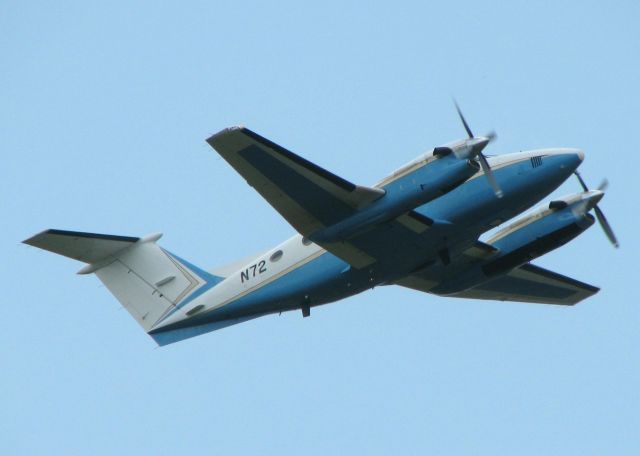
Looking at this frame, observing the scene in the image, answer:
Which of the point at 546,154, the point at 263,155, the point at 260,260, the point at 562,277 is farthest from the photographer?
the point at 562,277

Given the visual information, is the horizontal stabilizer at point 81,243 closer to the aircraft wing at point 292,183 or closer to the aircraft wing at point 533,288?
the aircraft wing at point 292,183

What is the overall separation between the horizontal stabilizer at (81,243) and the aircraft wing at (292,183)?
5543mm

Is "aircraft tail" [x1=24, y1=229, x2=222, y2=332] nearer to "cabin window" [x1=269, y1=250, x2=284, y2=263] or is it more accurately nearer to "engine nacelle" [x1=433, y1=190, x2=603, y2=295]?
"cabin window" [x1=269, y1=250, x2=284, y2=263]

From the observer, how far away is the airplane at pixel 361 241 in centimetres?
2172

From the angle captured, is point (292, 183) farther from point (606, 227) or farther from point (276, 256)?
point (606, 227)

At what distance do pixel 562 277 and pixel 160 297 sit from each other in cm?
1095

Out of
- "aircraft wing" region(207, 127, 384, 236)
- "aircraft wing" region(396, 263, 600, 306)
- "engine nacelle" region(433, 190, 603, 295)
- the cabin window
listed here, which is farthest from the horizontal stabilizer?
"aircraft wing" region(396, 263, 600, 306)

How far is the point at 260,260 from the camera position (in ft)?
81.8

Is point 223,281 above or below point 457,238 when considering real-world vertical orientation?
above

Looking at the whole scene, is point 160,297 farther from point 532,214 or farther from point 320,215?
point 532,214

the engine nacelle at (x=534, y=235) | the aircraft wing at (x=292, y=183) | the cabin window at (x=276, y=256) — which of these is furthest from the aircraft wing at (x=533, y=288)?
the aircraft wing at (x=292, y=183)

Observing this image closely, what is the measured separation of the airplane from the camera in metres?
21.7

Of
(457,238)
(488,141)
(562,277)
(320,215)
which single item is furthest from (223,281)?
(562,277)

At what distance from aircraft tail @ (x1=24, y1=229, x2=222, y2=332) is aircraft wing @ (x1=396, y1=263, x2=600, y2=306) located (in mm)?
7062
